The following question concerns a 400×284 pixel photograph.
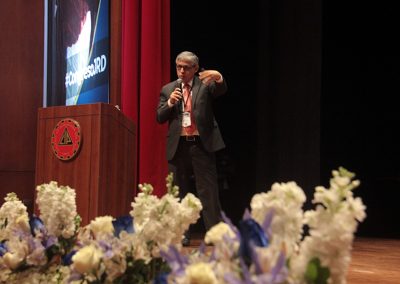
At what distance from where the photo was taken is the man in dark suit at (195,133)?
8.87ft

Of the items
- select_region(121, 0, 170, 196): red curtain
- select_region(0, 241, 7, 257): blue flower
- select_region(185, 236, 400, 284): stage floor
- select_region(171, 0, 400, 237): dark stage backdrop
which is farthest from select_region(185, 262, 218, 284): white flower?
select_region(171, 0, 400, 237): dark stage backdrop

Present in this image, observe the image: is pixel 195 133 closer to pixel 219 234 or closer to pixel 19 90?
pixel 19 90

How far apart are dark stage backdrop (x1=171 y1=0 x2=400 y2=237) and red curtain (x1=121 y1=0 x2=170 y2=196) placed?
1.00 m

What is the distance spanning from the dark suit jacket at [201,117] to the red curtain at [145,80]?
357 millimetres

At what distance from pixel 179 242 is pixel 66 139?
4.31ft

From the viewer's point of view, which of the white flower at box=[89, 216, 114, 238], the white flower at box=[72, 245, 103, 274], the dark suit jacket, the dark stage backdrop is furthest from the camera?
the dark stage backdrop

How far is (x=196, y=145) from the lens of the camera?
108 inches

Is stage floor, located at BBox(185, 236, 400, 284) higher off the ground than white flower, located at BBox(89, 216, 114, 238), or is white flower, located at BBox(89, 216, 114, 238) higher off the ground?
white flower, located at BBox(89, 216, 114, 238)

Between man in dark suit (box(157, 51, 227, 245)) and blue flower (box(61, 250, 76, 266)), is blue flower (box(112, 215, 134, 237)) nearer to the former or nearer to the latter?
blue flower (box(61, 250, 76, 266))

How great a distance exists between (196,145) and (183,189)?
23 centimetres

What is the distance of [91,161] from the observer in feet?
6.17

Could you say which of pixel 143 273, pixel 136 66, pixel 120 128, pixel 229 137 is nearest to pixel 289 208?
pixel 143 273

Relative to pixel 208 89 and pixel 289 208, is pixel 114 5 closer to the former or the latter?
pixel 208 89

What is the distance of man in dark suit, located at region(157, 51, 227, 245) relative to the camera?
2.70 meters
